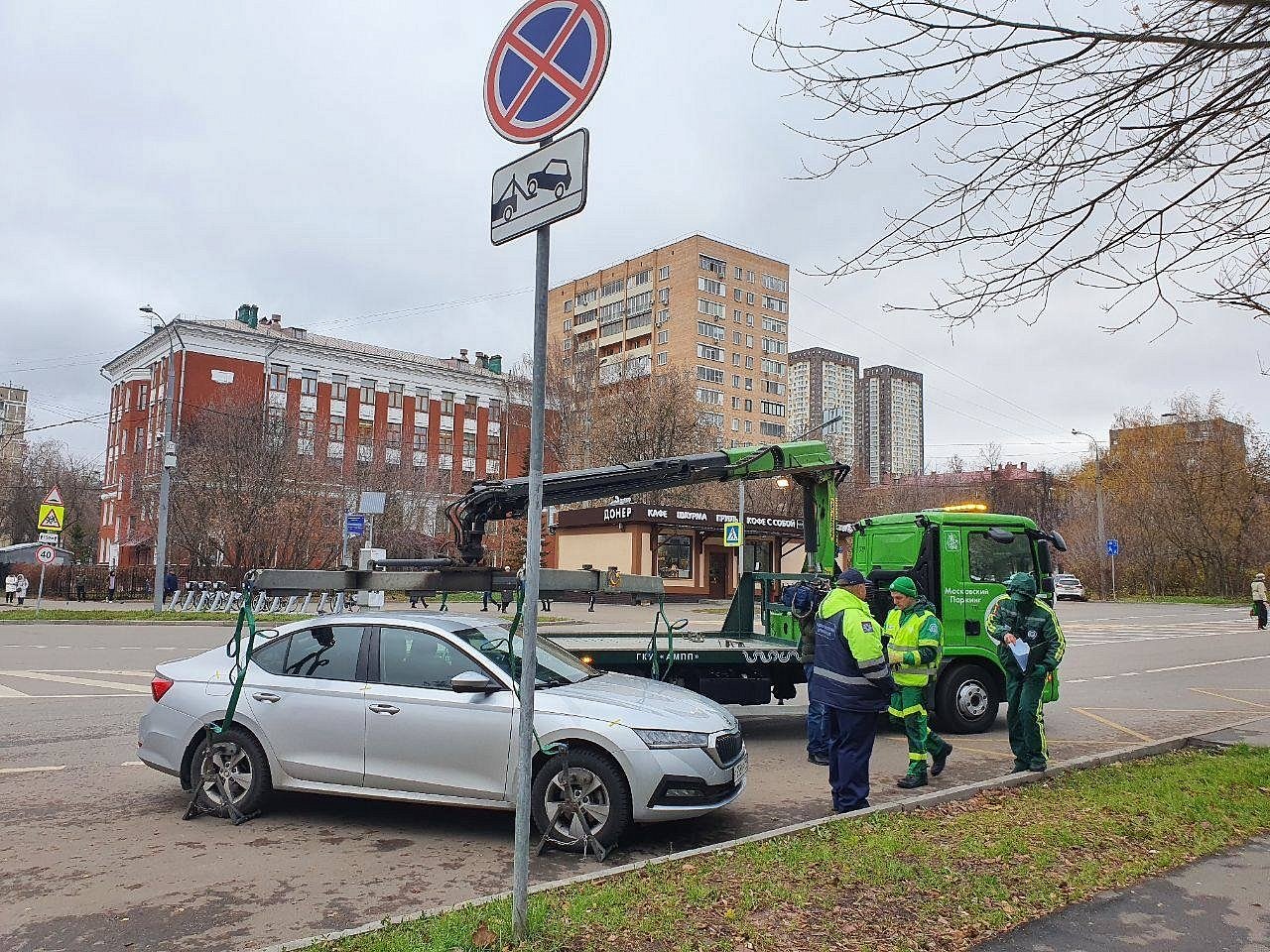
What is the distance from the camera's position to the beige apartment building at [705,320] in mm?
89938

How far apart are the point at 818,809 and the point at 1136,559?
59585 mm

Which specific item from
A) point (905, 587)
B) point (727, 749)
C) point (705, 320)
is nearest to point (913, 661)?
point (905, 587)

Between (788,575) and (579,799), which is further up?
(788,575)

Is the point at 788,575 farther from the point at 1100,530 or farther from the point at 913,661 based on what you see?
the point at 1100,530

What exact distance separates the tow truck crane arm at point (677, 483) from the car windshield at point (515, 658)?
222 centimetres

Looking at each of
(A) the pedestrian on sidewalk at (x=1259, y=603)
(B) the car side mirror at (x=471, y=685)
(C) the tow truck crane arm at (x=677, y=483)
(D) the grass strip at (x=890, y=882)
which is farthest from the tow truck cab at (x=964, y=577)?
(A) the pedestrian on sidewalk at (x=1259, y=603)

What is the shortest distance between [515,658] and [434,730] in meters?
0.77

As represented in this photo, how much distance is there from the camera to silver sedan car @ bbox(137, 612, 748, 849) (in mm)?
5812

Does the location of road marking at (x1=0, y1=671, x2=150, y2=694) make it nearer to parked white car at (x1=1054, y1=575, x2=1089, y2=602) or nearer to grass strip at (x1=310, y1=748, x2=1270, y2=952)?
grass strip at (x1=310, y1=748, x2=1270, y2=952)

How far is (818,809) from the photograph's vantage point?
7012 mm

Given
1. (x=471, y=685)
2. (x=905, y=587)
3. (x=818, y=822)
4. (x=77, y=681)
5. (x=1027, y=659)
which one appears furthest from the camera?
(x=77, y=681)

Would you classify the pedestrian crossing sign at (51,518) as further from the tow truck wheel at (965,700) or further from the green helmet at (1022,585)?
the green helmet at (1022,585)

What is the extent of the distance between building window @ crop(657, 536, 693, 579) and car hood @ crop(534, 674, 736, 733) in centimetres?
3643

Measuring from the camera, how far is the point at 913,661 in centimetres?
719
